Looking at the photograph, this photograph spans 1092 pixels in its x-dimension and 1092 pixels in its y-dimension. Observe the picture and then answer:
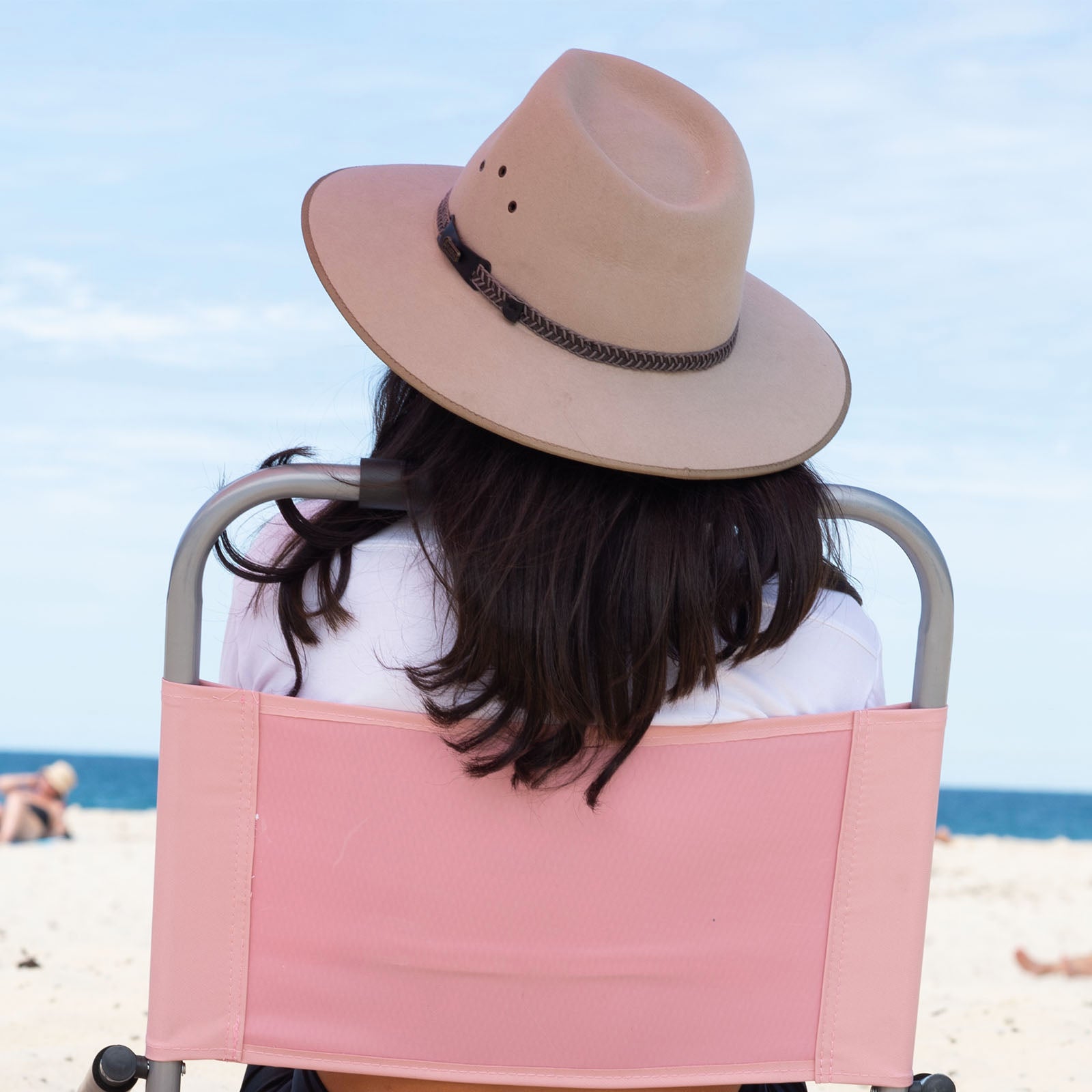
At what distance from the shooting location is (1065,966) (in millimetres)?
5113

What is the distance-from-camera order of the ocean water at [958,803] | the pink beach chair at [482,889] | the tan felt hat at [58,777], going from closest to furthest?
the pink beach chair at [482,889], the tan felt hat at [58,777], the ocean water at [958,803]

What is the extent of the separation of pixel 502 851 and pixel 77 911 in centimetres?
519

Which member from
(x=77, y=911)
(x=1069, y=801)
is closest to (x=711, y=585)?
(x=77, y=911)

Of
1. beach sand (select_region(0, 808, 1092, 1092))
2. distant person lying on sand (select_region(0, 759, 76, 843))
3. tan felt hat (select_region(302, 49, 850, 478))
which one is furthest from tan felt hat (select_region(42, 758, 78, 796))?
tan felt hat (select_region(302, 49, 850, 478))

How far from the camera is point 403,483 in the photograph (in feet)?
4.06

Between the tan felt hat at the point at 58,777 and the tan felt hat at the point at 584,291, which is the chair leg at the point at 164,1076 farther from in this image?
the tan felt hat at the point at 58,777

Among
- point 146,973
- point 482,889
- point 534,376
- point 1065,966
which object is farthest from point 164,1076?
point 1065,966

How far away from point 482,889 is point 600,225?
0.74 meters

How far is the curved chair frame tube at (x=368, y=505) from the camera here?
1.26 m

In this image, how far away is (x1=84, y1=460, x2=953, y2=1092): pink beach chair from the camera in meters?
1.24

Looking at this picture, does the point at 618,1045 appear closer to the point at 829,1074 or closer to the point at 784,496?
the point at 829,1074

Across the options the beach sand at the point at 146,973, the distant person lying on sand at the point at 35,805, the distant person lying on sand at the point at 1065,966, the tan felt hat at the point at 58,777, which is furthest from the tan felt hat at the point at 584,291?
the tan felt hat at the point at 58,777

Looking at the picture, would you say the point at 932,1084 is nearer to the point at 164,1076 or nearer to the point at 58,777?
the point at 164,1076

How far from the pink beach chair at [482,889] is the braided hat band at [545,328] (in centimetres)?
23
